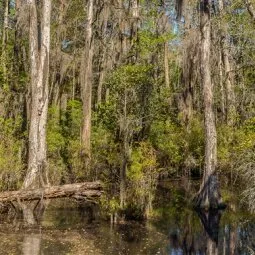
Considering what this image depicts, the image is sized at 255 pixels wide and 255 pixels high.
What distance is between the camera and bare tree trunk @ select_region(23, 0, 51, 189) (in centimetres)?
1284

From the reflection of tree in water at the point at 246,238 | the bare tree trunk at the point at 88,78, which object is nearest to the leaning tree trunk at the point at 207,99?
the reflection of tree in water at the point at 246,238

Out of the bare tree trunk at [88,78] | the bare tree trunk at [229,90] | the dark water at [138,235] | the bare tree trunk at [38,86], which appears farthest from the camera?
the bare tree trunk at [229,90]

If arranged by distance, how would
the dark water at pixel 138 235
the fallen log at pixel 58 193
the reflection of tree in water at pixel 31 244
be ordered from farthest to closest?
the fallen log at pixel 58 193 → the dark water at pixel 138 235 → the reflection of tree in water at pixel 31 244

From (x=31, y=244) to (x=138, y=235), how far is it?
2332 mm

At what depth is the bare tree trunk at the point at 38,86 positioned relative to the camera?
12844 millimetres

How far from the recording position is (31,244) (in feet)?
30.4

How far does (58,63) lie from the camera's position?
73.3ft

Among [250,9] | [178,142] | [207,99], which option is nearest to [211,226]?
[207,99]

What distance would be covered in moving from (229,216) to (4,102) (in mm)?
9109

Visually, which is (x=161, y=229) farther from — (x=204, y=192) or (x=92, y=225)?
(x=204, y=192)

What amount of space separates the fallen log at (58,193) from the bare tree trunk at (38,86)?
801 mm

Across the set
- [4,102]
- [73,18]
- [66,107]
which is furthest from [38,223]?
[73,18]

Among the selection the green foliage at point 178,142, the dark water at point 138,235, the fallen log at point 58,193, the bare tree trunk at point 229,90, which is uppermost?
the bare tree trunk at point 229,90

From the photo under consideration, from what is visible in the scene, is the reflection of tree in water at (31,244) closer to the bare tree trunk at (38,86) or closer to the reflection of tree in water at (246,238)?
the bare tree trunk at (38,86)
